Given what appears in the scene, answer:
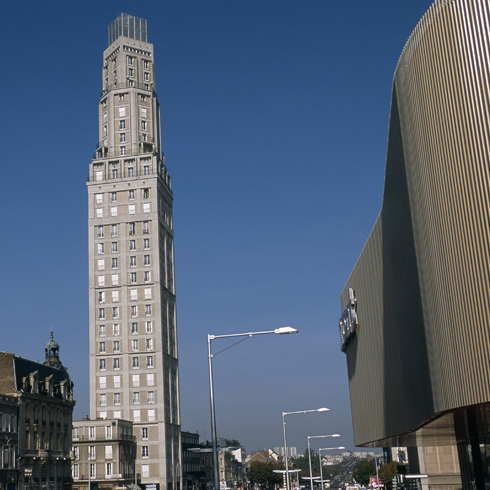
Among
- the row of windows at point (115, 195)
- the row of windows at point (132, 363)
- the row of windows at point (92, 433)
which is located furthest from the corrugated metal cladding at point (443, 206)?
the row of windows at point (115, 195)

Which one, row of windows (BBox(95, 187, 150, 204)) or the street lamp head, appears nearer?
the street lamp head

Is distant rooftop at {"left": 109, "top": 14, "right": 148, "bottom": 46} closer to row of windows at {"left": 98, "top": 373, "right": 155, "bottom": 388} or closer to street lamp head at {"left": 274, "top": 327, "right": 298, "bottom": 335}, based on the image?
row of windows at {"left": 98, "top": 373, "right": 155, "bottom": 388}

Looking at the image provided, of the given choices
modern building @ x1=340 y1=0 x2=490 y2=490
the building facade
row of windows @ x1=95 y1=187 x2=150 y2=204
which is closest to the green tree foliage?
row of windows @ x1=95 y1=187 x2=150 y2=204

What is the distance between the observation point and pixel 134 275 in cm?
11681

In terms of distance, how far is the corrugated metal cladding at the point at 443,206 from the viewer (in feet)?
87.6

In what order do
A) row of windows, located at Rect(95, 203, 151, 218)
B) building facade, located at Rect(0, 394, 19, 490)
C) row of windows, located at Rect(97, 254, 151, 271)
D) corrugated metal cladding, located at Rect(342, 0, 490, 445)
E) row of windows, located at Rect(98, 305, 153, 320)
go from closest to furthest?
corrugated metal cladding, located at Rect(342, 0, 490, 445) < building facade, located at Rect(0, 394, 19, 490) < row of windows, located at Rect(98, 305, 153, 320) < row of windows, located at Rect(97, 254, 151, 271) < row of windows, located at Rect(95, 203, 151, 218)

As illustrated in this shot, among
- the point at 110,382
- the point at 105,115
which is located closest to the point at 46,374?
the point at 110,382

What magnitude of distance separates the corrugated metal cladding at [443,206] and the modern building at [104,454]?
7403 centimetres

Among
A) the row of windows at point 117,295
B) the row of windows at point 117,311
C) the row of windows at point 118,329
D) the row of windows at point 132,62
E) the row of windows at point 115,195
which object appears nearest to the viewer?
the row of windows at point 118,329

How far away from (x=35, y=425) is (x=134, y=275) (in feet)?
106

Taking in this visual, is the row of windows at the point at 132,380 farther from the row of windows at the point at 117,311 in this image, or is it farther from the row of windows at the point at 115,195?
the row of windows at the point at 115,195

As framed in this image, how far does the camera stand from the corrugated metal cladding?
87.6 ft

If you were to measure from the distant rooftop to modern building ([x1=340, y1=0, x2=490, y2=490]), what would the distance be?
99.1m

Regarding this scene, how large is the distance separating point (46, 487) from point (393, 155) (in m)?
70.9
